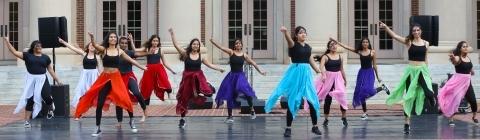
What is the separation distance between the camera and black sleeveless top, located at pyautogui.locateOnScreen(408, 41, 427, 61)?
13.7 metres

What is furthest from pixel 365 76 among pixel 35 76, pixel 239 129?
pixel 35 76

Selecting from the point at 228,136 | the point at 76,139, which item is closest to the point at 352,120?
the point at 228,136

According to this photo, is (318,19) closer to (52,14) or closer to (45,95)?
(52,14)

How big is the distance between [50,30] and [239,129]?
6.65m

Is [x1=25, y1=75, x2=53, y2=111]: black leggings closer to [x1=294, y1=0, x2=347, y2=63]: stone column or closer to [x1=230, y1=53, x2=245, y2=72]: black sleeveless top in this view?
[x1=230, y1=53, x2=245, y2=72]: black sleeveless top

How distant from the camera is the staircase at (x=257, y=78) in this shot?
2344 centimetres

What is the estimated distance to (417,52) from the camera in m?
13.8

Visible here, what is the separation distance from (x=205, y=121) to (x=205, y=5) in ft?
37.7

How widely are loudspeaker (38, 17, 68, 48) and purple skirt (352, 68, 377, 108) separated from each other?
6.72 m

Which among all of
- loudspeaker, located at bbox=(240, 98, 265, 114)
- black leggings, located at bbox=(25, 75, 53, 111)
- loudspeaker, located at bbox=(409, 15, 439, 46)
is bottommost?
loudspeaker, located at bbox=(240, 98, 265, 114)

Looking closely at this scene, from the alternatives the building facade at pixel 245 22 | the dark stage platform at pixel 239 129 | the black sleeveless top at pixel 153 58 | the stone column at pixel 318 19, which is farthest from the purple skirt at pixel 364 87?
the building facade at pixel 245 22

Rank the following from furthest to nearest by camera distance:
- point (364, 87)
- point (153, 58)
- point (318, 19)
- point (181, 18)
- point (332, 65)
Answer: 1. point (318, 19)
2. point (181, 18)
3. point (153, 58)
4. point (364, 87)
5. point (332, 65)

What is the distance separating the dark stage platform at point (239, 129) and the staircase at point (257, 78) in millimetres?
6361

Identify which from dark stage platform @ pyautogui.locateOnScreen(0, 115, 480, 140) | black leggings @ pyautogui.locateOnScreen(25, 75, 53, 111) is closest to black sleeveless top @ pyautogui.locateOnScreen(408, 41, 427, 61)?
dark stage platform @ pyautogui.locateOnScreen(0, 115, 480, 140)
